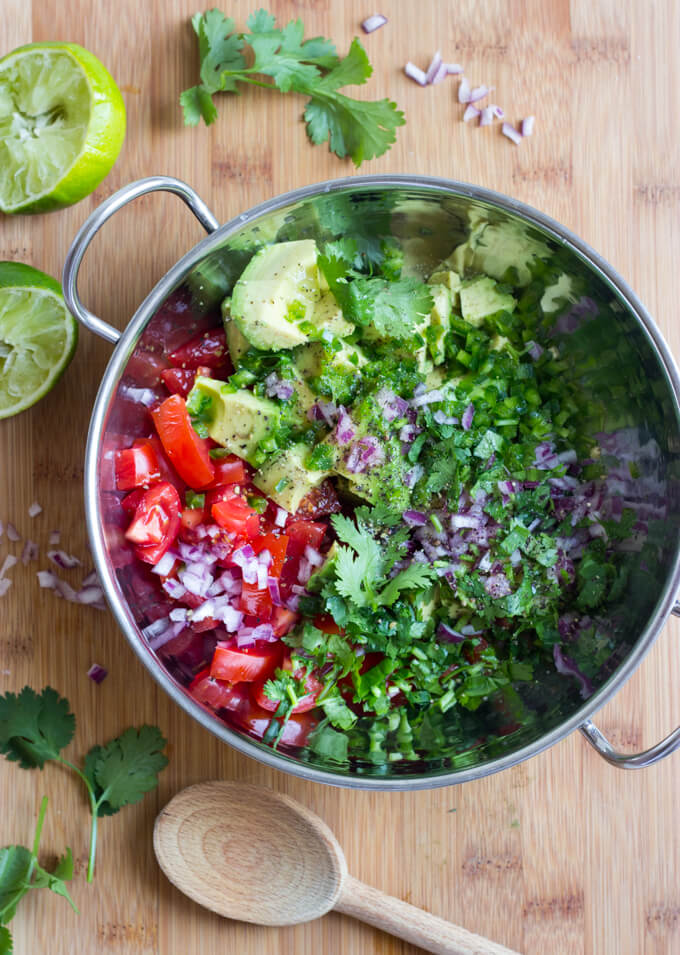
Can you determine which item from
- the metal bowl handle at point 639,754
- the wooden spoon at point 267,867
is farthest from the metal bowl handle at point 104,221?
the metal bowl handle at point 639,754

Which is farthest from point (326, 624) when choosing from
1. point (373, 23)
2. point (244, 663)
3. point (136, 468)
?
point (373, 23)

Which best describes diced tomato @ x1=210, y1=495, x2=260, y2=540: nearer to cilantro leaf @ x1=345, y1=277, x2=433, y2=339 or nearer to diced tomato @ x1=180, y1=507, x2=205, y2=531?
diced tomato @ x1=180, y1=507, x2=205, y2=531

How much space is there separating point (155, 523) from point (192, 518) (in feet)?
0.29

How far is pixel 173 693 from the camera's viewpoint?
1.65m

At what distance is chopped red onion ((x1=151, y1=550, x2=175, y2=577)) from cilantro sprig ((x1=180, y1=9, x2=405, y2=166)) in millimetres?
1047

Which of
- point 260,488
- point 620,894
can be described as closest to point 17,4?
point 260,488

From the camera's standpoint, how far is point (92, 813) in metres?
1.93

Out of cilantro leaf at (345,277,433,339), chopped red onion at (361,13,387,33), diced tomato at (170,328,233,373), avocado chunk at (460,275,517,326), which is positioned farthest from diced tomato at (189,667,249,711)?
chopped red onion at (361,13,387,33)

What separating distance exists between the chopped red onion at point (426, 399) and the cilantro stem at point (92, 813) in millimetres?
1203

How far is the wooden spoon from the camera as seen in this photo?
190 centimetres

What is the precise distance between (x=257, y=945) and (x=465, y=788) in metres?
0.64

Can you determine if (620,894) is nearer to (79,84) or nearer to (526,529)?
(526,529)

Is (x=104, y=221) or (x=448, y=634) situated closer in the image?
(x=104, y=221)

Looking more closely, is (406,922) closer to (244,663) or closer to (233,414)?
(244,663)
